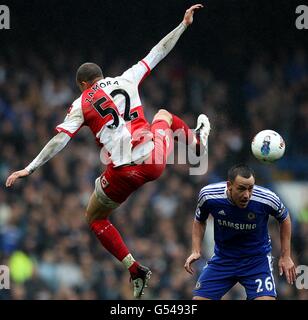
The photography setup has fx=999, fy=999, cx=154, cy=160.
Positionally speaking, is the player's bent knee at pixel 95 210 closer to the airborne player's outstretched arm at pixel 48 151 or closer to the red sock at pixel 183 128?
the airborne player's outstretched arm at pixel 48 151

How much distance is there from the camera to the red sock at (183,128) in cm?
1101

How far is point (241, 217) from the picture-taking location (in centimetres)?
1016

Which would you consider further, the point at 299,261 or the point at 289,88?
the point at 289,88

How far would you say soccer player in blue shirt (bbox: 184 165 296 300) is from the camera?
33.1ft

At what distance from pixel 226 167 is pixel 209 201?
8009 millimetres

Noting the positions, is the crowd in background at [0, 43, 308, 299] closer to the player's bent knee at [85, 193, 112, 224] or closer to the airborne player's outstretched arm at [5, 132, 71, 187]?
the player's bent knee at [85, 193, 112, 224]

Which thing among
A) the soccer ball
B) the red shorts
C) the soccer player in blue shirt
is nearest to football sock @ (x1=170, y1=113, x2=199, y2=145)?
the red shorts

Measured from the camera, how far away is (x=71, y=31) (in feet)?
63.4

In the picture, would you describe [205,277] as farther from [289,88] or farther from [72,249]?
[289,88]

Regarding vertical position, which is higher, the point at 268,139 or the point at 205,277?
the point at 268,139

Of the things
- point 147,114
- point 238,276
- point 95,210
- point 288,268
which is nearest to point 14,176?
point 95,210

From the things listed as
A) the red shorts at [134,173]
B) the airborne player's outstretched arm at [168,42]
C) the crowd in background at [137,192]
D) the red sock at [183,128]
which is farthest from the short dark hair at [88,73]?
the crowd in background at [137,192]

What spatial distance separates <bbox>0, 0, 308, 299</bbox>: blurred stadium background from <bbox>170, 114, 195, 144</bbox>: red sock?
513cm
